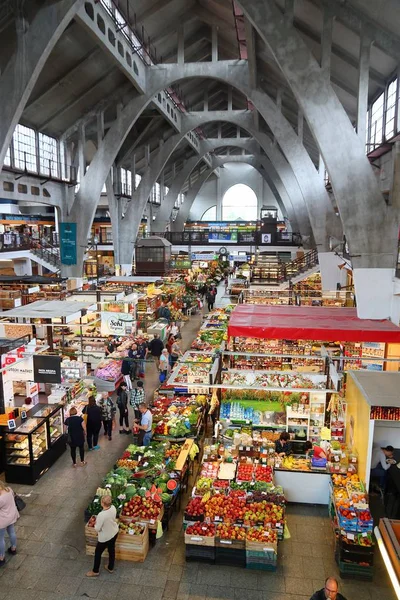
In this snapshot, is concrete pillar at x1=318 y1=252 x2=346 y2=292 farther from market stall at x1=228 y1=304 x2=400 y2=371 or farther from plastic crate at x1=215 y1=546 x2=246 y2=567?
plastic crate at x1=215 y1=546 x2=246 y2=567

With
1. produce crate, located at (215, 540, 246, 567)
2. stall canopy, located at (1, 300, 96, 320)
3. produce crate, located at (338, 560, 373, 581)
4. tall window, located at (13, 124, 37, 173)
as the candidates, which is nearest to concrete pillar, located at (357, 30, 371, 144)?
stall canopy, located at (1, 300, 96, 320)

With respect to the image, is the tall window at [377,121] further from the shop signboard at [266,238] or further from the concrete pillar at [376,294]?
the shop signboard at [266,238]

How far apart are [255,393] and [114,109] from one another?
1758 cm

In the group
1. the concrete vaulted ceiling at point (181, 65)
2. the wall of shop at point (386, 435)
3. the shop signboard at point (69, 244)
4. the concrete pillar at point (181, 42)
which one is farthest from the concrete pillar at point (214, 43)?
the wall of shop at point (386, 435)

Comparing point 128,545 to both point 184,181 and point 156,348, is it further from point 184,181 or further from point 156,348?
point 184,181

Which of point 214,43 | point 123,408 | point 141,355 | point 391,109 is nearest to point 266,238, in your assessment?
point 214,43

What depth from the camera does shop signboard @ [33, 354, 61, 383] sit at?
819 cm

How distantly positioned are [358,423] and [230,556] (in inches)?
105

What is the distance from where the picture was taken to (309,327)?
948 centimetres

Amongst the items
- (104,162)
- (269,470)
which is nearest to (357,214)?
(269,470)

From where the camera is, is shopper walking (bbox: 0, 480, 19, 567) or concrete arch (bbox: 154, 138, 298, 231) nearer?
shopper walking (bbox: 0, 480, 19, 567)

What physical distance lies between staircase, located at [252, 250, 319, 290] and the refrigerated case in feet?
46.3

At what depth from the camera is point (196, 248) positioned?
32969 mm

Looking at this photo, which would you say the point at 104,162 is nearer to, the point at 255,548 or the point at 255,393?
the point at 255,393
